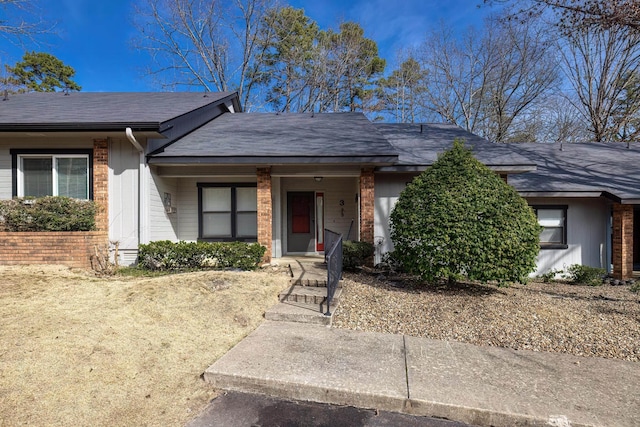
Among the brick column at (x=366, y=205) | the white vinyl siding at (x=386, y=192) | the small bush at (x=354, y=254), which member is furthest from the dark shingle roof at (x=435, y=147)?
the small bush at (x=354, y=254)

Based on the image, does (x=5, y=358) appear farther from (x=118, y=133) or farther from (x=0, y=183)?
(x=0, y=183)

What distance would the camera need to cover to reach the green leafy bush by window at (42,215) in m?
6.57

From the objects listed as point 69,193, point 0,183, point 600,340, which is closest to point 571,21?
point 600,340

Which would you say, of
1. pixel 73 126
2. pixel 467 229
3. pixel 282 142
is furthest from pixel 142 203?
pixel 467 229

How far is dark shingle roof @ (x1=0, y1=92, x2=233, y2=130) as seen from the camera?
22.7 ft

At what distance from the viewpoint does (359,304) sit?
18.0 ft

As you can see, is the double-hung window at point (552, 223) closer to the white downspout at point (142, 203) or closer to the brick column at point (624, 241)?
the brick column at point (624, 241)

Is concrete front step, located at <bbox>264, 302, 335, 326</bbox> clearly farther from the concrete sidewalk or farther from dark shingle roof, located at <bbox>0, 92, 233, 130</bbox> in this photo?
dark shingle roof, located at <bbox>0, 92, 233, 130</bbox>

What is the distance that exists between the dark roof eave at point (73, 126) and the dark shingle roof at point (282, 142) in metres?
0.87

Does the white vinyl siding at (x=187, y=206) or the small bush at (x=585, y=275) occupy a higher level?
the white vinyl siding at (x=187, y=206)

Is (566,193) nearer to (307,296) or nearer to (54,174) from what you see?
(307,296)

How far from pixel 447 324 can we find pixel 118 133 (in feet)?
24.4

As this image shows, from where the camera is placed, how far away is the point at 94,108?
8.62 meters

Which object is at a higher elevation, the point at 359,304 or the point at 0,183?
the point at 0,183
